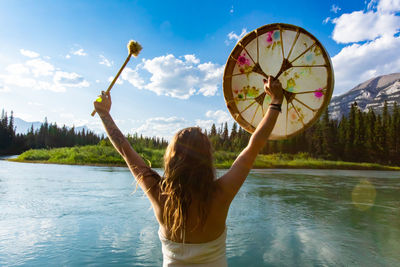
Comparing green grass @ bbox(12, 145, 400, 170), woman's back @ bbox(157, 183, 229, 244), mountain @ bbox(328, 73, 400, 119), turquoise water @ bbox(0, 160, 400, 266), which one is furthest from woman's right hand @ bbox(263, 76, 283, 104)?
mountain @ bbox(328, 73, 400, 119)

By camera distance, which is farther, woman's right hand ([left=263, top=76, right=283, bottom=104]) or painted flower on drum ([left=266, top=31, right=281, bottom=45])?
painted flower on drum ([left=266, top=31, right=281, bottom=45])

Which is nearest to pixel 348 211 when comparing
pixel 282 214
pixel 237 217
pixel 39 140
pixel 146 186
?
pixel 282 214

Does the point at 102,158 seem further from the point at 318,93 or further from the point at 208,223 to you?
the point at 208,223

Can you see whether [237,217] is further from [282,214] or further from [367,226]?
[367,226]

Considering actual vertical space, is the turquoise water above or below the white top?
below

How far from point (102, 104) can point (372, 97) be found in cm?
20776

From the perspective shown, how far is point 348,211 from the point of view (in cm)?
771

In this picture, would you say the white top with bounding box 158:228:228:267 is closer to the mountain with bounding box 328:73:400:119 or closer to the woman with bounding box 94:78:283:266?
the woman with bounding box 94:78:283:266

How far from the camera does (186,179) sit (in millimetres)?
1266

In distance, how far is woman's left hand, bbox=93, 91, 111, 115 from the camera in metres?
1.59

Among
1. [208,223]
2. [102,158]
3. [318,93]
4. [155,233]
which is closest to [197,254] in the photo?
[208,223]

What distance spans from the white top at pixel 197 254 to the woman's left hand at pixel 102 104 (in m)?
0.83

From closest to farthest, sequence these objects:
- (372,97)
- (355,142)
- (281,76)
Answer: (281,76) → (355,142) → (372,97)

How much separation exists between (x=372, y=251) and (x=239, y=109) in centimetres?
383
